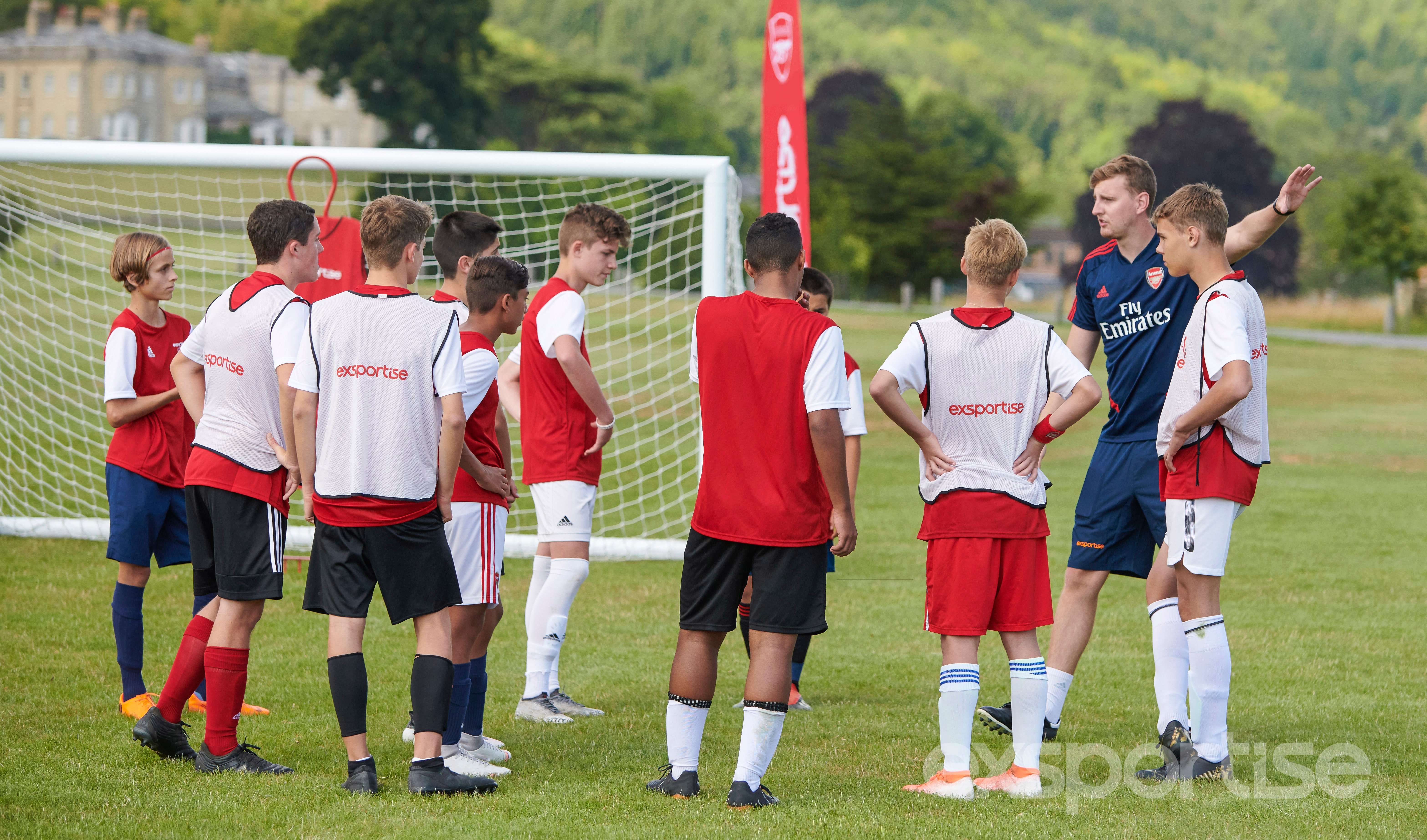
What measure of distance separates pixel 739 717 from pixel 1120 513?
1.78m

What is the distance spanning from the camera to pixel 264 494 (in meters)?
4.36

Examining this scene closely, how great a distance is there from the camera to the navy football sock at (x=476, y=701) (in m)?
4.66

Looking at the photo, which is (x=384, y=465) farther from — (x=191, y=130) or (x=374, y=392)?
(x=191, y=130)

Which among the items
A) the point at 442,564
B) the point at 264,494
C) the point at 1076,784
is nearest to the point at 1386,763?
the point at 1076,784

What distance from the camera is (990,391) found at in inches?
162

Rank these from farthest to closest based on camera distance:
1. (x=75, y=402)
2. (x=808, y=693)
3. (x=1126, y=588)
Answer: (x=75, y=402) < (x=1126, y=588) < (x=808, y=693)

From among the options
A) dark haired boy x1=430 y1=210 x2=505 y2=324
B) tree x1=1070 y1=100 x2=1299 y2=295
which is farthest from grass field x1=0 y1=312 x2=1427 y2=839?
tree x1=1070 y1=100 x2=1299 y2=295

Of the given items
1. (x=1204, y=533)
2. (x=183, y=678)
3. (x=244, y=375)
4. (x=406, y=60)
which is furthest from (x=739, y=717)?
(x=406, y=60)

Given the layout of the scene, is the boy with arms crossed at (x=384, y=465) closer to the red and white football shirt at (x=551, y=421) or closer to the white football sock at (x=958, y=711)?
the red and white football shirt at (x=551, y=421)

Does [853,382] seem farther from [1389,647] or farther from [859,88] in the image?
[859,88]

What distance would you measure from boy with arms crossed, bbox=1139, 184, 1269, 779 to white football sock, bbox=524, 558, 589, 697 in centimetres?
240

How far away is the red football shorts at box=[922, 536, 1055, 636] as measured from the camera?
411cm

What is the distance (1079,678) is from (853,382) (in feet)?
7.24

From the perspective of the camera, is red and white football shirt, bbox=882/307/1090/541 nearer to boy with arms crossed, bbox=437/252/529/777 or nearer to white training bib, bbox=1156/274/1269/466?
white training bib, bbox=1156/274/1269/466
